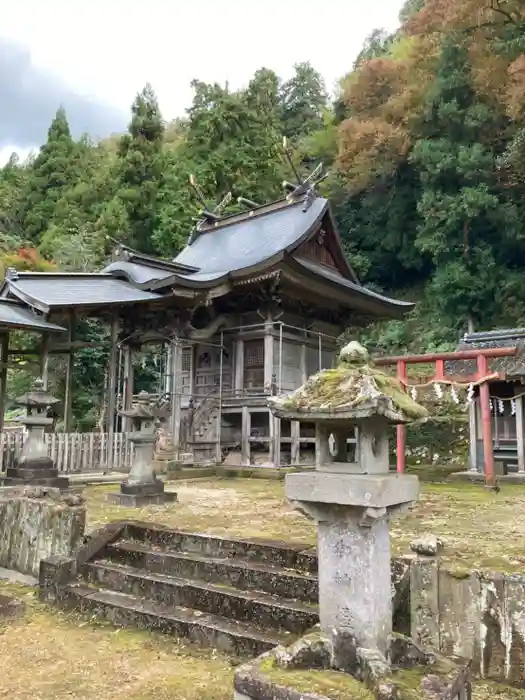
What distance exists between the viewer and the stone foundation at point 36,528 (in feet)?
19.4

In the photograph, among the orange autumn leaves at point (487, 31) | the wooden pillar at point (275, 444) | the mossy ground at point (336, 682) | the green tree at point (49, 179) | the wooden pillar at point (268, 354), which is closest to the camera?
the mossy ground at point (336, 682)

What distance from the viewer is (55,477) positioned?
9672 millimetres

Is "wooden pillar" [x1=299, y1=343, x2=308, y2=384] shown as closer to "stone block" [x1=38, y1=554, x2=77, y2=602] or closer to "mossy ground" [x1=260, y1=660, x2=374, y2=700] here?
"stone block" [x1=38, y1=554, x2=77, y2=602]

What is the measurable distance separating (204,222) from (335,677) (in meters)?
19.8

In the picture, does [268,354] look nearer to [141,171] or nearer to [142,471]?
[142,471]

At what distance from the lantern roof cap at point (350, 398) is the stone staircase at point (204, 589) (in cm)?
184

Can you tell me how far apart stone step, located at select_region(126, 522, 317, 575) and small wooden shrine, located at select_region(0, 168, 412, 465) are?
650 centimetres

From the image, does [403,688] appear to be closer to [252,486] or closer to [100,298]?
[252,486]

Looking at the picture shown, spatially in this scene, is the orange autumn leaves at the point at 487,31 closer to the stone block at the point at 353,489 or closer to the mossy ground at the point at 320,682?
the stone block at the point at 353,489

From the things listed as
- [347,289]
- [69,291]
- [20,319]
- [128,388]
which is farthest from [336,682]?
[347,289]

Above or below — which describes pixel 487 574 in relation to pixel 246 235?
below

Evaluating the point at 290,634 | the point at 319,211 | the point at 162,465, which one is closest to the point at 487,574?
the point at 290,634

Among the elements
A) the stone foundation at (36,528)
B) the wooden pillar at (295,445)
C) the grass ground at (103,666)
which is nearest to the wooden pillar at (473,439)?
the wooden pillar at (295,445)

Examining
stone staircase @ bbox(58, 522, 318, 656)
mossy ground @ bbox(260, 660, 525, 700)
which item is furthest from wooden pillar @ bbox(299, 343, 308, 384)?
mossy ground @ bbox(260, 660, 525, 700)
